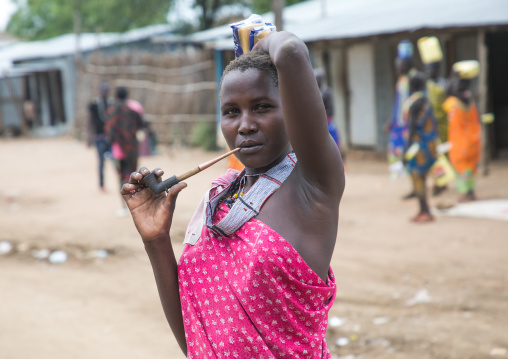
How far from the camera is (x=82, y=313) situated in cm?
471

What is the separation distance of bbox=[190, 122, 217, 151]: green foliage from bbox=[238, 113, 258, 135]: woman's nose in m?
13.6

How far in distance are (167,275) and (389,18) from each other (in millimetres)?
10548

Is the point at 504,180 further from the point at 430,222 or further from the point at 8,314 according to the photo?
the point at 8,314

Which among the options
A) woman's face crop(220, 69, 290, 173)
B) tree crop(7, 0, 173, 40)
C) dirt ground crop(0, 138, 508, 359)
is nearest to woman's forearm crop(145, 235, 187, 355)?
woman's face crop(220, 69, 290, 173)

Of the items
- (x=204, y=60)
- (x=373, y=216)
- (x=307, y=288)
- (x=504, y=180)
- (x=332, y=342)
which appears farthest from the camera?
(x=204, y=60)

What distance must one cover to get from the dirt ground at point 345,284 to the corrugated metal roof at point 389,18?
2.60m

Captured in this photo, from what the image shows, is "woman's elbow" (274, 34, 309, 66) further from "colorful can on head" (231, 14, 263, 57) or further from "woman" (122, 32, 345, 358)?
"colorful can on head" (231, 14, 263, 57)

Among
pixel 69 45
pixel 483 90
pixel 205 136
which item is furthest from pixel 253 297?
pixel 69 45

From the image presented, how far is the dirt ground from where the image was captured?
3965 mm

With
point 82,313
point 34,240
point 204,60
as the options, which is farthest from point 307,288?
point 204,60

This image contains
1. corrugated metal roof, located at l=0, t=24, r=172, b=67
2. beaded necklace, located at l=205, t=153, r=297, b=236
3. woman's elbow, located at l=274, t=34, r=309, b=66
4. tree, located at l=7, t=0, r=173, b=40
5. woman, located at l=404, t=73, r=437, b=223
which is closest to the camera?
woman's elbow, located at l=274, t=34, r=309, b=66

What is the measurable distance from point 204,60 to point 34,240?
31.8 ft

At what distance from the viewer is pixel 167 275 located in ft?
5.39

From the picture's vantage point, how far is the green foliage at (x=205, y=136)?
49.6 ft
